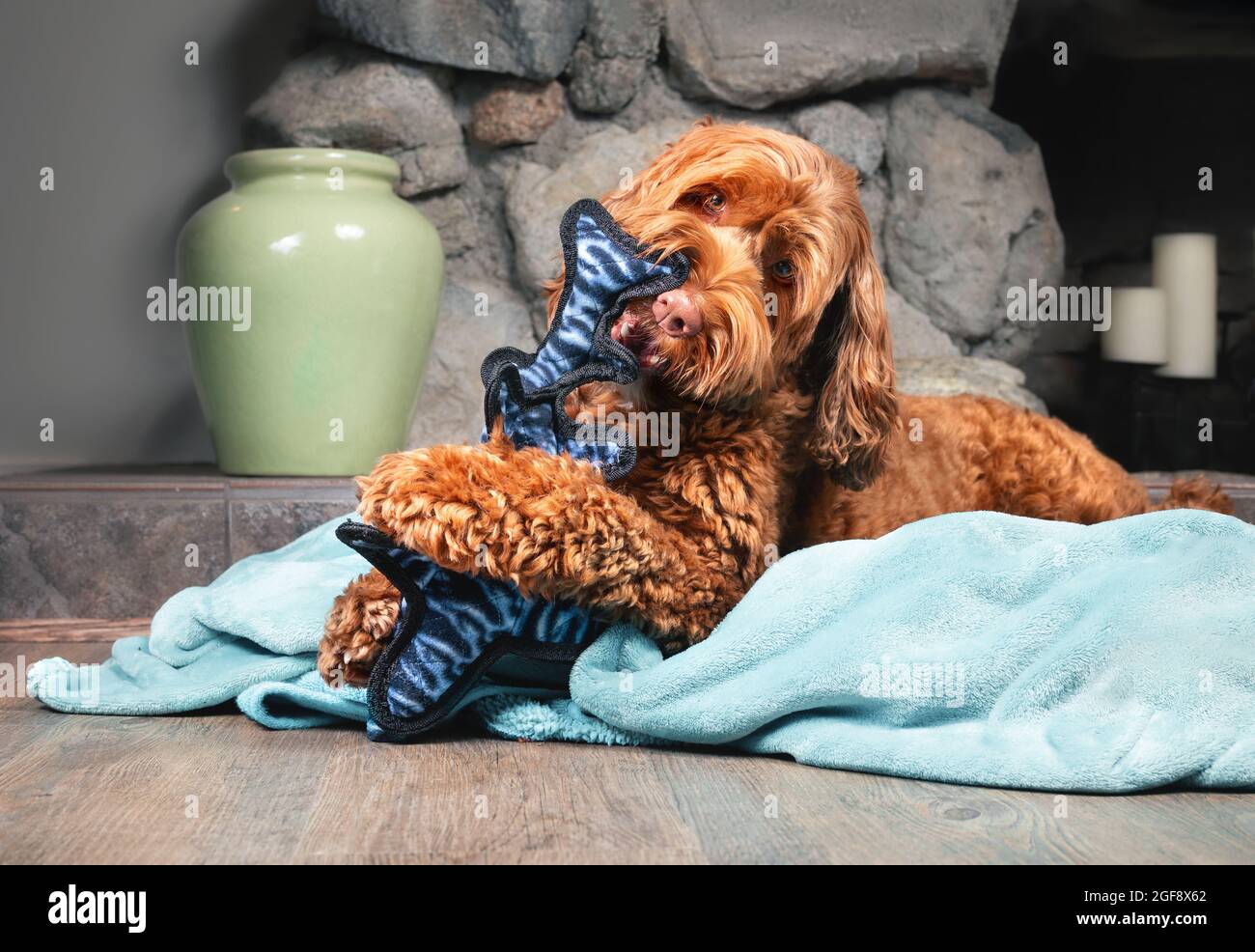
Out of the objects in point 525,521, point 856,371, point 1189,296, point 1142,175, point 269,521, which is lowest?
point 269,521

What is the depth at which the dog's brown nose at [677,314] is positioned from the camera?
1648mm

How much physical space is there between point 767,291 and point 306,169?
1898 millimetres

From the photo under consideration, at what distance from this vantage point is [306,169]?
326cm

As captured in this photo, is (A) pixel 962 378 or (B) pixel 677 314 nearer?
(B) pixel 677 314

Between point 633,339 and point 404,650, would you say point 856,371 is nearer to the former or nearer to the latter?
point 633,339

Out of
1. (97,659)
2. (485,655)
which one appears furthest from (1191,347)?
(97,659)

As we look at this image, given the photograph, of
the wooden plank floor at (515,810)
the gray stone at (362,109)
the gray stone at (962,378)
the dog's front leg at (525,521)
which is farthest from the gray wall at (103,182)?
the dog's front leg at (525,521)

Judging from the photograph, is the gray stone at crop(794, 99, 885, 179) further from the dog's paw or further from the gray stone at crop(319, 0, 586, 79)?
the dog's paw

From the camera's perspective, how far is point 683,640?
1850 millimetres

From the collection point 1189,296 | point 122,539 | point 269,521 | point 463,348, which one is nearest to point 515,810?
point 269,521

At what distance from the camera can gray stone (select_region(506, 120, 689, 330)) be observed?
3.71 metres

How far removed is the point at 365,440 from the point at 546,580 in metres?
1.79

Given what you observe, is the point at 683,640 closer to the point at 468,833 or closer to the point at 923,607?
the point at 923,607

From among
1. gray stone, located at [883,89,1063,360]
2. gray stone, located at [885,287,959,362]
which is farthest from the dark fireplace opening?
gray stone, located at [885,287,959,362]
